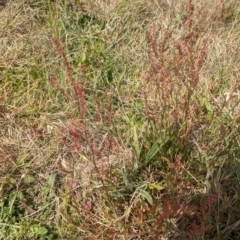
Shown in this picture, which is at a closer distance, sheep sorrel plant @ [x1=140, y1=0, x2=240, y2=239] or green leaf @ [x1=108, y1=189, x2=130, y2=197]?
sheep sorrel plant @ [x1=140, y1=0, x2=240, y2=239]

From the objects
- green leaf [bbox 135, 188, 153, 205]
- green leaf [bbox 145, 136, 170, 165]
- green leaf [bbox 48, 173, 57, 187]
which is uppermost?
green leaf [bbox 145, 136, 170, 165]

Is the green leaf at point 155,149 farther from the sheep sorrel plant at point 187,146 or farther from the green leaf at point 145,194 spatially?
the green leaf at point 145,194

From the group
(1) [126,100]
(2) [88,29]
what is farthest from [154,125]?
(2) [88,29]

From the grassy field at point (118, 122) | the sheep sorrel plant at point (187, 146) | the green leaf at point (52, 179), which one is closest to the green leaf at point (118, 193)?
the grassy field at point (118, 122)

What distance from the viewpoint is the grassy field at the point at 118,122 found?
1683 millimetres

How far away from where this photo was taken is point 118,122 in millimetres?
2078

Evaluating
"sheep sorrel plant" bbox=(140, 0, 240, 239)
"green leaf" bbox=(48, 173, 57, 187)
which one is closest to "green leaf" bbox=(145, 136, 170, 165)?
"sheep sorrel plant" bbox=(140, 0, 240, 239)

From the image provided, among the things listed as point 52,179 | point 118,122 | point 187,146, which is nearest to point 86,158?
point 52,179

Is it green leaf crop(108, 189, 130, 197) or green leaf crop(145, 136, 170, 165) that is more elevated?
green leaf crop(145, 136, 170, 165)

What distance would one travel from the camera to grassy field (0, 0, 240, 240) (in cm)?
168

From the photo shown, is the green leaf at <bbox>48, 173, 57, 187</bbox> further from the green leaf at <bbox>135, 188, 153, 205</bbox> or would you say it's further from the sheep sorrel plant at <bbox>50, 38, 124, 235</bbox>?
the green leaf at <bbox>135, 188, 153, 205</bbox>

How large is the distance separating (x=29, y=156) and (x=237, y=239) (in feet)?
3.14

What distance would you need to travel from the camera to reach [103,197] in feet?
5.81

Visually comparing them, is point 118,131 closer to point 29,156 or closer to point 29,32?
point 29,156
